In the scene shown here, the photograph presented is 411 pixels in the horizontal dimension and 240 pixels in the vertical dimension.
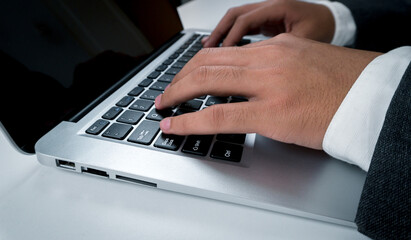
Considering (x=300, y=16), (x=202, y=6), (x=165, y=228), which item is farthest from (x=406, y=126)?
(x=202, y=6)

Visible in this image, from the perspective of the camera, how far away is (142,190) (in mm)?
303

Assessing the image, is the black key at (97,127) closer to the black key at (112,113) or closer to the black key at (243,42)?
the black key at (112,113)

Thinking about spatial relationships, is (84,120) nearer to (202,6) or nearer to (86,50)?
(86,50)

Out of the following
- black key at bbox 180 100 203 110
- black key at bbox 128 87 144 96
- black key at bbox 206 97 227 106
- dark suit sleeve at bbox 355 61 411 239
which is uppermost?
black key at bbox 128 87 144 96

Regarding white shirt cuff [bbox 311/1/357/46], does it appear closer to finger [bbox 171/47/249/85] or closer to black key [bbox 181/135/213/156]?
finger [bbox 171/47/249/85]

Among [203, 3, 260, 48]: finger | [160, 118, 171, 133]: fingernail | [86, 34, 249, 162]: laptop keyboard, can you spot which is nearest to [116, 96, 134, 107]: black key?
[86, 34, 249, 162]: laptop keyboard

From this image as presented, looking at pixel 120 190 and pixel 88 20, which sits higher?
pixel 88 20

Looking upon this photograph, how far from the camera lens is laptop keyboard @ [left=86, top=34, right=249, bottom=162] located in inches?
13.0

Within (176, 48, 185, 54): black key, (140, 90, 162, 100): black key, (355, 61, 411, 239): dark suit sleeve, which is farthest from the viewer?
(176, 48, 185, 54): black key

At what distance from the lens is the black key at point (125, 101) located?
1.36 ft

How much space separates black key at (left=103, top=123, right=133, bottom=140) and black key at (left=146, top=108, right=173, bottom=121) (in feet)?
0.13

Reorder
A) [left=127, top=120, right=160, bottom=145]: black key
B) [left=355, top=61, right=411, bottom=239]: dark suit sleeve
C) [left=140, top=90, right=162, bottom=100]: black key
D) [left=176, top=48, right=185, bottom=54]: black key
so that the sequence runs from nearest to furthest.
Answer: [left=355, top=61, right=411, bottom=239]: dark suit sleeve < [left=127, top=120, right=160, bottom=145]: black key < [left=140, top=90, right=162, bottom=100]: black key < [left=176, top=48, right=185, bottom=54]: black key

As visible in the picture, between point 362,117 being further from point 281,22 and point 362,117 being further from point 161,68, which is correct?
point 281,22

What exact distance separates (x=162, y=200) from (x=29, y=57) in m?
0.26
